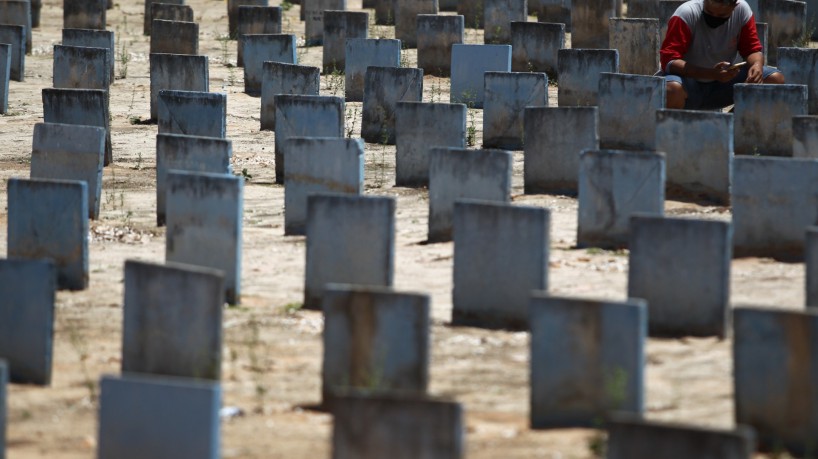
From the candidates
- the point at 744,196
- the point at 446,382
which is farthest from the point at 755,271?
the point at 446,382

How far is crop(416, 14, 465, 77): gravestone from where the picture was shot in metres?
16.9

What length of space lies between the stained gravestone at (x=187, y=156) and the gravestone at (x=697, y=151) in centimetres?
280

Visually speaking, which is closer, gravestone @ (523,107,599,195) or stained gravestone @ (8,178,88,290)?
stained gravestone @ (8,178,88,290)

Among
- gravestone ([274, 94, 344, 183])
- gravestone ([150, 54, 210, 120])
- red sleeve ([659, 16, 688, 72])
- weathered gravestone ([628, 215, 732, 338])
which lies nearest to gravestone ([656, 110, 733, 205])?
red sleeve ([659, 16, 688, 72])

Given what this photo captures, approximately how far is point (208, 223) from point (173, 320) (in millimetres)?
1737

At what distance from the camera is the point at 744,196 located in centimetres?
824

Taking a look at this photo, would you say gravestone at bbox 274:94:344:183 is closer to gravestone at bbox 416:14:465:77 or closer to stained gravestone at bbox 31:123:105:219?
stained gravestone at bbox 31:123:105:219

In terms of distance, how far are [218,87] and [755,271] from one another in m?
9.56

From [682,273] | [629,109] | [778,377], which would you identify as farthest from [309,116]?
[778,377]

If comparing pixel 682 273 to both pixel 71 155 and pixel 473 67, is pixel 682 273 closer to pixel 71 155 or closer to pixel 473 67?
pixel 71 155

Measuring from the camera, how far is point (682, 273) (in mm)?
6746

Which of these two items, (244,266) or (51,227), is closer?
(51,227)

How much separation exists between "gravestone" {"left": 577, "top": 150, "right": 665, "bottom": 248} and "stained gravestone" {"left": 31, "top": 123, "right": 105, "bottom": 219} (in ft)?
10.2

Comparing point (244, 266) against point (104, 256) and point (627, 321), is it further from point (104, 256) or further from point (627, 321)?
point (627, 321)
